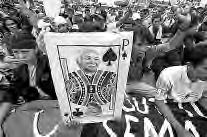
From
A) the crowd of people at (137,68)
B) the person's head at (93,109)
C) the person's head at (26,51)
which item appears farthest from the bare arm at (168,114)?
the person's head at (26,51)

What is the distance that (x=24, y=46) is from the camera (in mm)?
2666

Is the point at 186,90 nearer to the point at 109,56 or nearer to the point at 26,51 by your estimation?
the point at 109,56

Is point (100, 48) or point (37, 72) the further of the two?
point (37, 72)

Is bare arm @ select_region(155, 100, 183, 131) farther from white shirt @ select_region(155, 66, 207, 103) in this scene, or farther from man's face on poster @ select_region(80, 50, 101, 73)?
man's face on poster @ select_region(80, 50, 101, 73)

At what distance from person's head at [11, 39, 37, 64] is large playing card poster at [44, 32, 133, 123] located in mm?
1272

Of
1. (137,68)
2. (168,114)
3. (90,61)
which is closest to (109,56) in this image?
(90,61)

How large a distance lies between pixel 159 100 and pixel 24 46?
5.55 feet

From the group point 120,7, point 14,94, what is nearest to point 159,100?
point 14,94

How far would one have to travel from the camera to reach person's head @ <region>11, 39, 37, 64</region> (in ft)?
8.19

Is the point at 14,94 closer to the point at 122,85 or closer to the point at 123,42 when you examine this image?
the point at 122,85

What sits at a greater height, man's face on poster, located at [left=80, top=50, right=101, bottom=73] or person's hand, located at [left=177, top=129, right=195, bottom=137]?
man's face on poster, located at [left=80, top=50, right=101, bottom=73]

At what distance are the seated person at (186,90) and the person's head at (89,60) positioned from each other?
2.44 ft

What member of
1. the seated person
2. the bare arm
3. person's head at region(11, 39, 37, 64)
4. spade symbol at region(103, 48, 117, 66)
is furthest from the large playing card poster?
person's head at region(11, 39, 37, 64)

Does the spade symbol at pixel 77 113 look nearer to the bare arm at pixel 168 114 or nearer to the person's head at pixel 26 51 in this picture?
the bare arm at pixel 168 114
